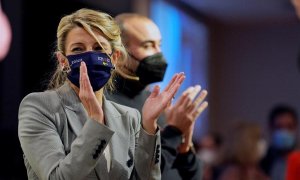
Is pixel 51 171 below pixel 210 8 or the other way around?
below

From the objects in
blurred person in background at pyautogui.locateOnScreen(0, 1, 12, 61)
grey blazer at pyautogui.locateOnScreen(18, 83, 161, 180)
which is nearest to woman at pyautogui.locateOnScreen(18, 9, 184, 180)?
grey blazer at pyautogui.locateOnScreen(18, 83, 161, 180)

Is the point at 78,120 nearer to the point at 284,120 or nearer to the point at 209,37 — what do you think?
the point at 284,120

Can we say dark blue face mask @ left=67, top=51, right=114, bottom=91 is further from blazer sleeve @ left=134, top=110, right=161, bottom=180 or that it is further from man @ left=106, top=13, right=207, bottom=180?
man @ left=106, top=13, right=207, bottom=180

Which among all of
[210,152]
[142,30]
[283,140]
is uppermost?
[142,30]

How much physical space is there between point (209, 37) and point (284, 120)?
15.7 feet

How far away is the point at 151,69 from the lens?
2.34 meters

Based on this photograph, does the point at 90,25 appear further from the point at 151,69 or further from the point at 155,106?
the point at 151,69

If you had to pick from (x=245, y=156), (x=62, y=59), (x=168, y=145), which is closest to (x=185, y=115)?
(x=168, y=145)

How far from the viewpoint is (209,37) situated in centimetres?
955

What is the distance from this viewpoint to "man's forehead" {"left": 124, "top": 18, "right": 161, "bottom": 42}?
2385mm

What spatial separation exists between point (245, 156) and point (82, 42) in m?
3.19

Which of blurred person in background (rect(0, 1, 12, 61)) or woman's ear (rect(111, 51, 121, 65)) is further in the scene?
blurred person in background (rect(0, 1, 12, 61))

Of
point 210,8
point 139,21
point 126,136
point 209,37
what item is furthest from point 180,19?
point 126,136

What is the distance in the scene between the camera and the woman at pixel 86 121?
5.14 ft
